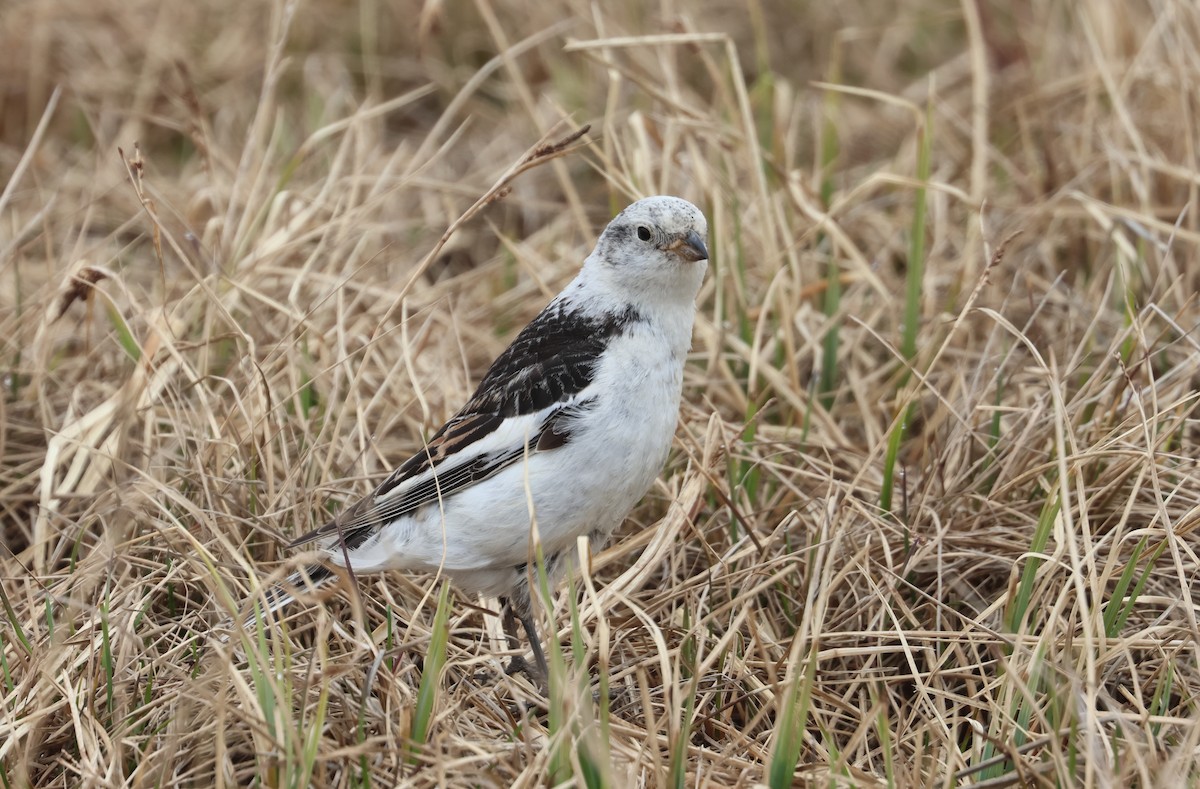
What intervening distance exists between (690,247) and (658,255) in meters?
0.08

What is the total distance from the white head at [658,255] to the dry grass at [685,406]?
0.47 meters

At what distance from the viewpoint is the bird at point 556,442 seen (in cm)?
290

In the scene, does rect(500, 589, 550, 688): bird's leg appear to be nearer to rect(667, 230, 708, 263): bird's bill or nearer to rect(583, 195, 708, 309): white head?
rect(583, 195, 708, 309): white head

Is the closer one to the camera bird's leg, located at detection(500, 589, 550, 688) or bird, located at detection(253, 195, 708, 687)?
bird, located at detection(253, 195, 708, 687)

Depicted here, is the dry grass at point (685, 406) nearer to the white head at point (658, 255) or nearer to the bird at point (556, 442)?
the bird at point (556, 442)

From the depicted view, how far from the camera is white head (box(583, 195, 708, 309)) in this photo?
3.10 metres

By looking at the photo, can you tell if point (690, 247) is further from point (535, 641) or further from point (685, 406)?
point (535, 641)

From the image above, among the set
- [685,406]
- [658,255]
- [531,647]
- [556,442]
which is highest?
[658,255]

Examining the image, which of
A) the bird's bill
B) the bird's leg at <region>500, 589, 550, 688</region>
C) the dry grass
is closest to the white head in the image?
the bird's bill

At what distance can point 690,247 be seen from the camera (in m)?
3.09

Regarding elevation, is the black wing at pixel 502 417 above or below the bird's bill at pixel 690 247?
below

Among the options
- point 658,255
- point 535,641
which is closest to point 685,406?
point 658,255

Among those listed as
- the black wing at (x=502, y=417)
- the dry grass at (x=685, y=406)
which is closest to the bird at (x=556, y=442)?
the black wing at (x=502, y=417)

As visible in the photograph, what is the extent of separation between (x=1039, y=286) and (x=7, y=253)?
3367 millimetres
